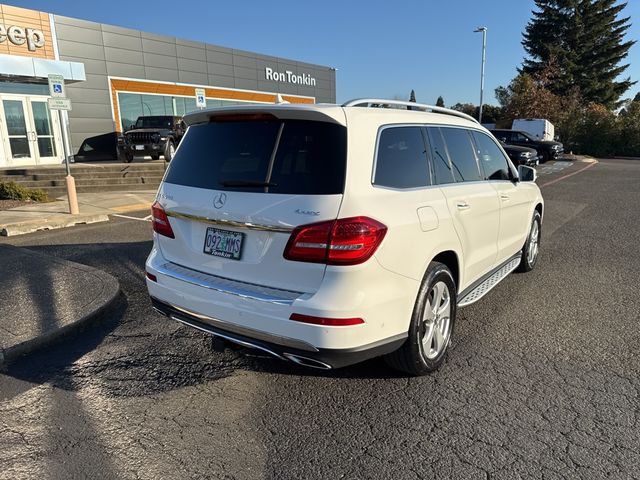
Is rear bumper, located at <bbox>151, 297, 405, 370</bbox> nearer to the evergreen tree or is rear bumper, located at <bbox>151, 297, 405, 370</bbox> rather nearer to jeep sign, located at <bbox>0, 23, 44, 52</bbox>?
jeep sign, located at <bbox>0, 23, 44, 52</bbox>

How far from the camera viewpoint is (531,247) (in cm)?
591

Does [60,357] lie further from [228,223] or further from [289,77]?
[289,77]

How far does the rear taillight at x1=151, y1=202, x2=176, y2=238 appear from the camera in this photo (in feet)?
11.2

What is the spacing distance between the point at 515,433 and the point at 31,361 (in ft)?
11.6

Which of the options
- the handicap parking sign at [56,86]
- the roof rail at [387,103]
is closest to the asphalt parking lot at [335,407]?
the roof rail at [387,103]

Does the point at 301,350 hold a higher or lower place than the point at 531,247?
higher

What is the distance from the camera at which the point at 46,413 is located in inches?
118

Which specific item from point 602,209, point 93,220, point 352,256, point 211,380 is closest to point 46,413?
point 211,380

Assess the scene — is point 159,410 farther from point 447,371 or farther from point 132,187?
point 132,187

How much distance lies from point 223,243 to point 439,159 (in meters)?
1.81

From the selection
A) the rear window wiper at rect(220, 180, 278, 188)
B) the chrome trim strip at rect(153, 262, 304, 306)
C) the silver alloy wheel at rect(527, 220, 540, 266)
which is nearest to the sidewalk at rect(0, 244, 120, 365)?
the chrome trim strip at rect(153, 262, 304, 306)

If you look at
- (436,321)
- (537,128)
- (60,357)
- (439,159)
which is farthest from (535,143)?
(60,357)

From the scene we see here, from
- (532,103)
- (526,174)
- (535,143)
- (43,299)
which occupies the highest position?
(532,103)

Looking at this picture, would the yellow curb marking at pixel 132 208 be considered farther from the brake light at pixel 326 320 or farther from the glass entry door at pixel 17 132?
the glass entry door at pixel 17 132
